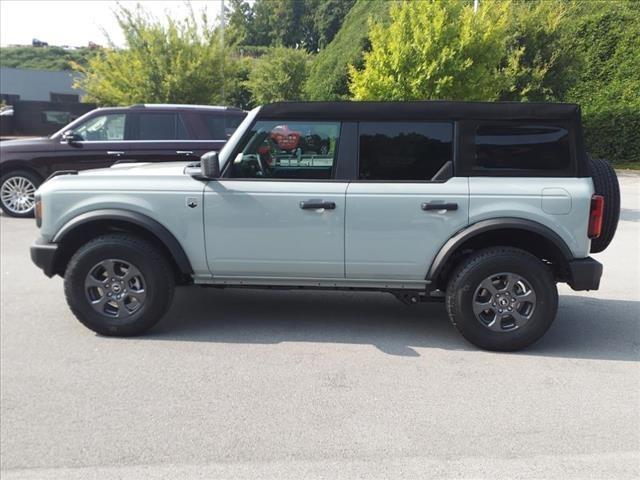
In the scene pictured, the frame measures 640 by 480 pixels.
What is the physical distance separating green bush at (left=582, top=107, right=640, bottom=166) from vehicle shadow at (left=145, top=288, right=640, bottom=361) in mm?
16558

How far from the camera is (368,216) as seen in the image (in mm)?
4379

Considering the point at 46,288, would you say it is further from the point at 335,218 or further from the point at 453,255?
the point at 453,255

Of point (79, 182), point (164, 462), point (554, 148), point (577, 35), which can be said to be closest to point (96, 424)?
point (164, 462)

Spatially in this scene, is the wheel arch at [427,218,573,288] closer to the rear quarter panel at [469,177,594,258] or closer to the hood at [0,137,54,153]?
the rear quarter panel at [469,177,594,258]

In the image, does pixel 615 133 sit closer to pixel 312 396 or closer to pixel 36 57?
pixel 312 396

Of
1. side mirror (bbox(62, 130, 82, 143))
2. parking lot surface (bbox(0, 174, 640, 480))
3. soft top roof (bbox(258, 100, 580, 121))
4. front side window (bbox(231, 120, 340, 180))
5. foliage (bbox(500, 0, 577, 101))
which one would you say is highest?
foliage (bbox(500, 0, 577, 101))

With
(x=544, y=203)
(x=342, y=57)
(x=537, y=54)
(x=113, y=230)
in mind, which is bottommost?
(x=113, y=230)

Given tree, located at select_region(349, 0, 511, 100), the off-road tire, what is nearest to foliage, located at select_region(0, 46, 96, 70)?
tree, located at select_region(349, 0, 511, 100)

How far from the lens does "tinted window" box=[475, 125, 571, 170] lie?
171 inches

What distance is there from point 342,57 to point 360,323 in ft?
86.1

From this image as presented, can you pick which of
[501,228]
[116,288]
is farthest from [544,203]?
[116,288]

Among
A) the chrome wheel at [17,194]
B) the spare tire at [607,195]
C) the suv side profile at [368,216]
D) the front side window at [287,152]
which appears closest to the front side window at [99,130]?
the chrome wheel at [17,194]

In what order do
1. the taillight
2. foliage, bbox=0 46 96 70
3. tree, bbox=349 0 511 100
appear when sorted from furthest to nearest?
foliage, bbox=0 46 96 70, tree, bbox=349 0 511 100, the taillight

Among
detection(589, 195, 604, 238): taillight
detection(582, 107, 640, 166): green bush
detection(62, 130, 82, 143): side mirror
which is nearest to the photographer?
detection(589, 195, 604, 238): taillight
